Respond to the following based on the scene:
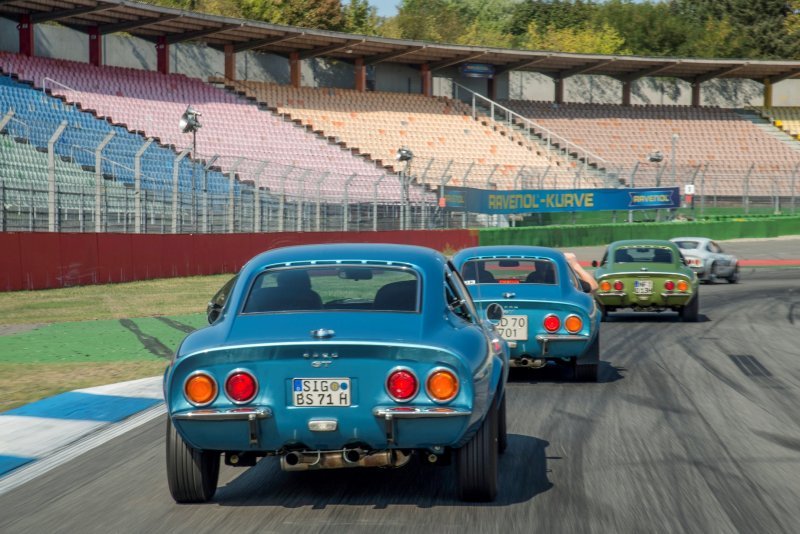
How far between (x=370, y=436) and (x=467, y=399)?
19.2 inches

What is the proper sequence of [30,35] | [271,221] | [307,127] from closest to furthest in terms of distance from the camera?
[271,221] → [30,35] → [307,127]

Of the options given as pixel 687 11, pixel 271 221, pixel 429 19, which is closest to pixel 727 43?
pixel 687 11

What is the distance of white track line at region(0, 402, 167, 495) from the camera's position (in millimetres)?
6973

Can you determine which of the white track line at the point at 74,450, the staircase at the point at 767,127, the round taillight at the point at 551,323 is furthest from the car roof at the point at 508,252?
the staircase at the point at 767,127

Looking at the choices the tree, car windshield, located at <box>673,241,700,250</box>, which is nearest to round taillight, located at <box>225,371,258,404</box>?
car windshield, located at <box>673,241,700,250</box>

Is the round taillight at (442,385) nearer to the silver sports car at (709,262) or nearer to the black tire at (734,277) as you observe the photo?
the silver sports car at (709,262)

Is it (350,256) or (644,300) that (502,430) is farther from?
(644,300)

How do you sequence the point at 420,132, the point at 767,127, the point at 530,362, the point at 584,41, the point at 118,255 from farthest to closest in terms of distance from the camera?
the point at 584,41 → the point at 767,127 → the point at 420,132 → the point at 118,255 → the point at 530,362

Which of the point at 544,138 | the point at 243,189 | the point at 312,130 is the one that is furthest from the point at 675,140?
the point at 243,189

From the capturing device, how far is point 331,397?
5.60 metres

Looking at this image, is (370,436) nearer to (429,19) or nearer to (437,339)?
(437,339)

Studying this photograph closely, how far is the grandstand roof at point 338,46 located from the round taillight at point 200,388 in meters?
38.8

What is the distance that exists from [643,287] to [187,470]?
1207cm

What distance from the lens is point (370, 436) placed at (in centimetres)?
563
